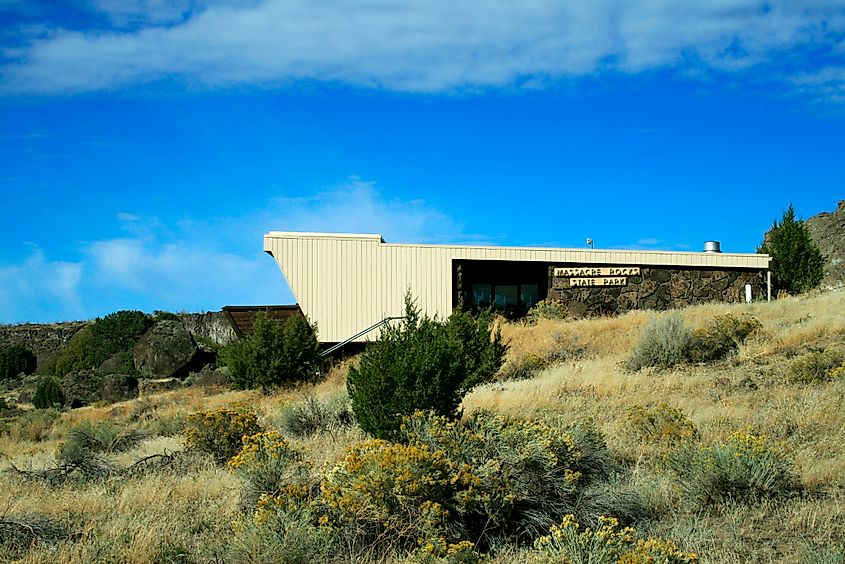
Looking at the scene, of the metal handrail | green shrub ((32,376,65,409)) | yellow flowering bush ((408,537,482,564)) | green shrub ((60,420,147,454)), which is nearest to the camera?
yellow flowering bush ((408,537,482,564))

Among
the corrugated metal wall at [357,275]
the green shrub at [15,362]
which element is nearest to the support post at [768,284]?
the corrugated metal wall at [357,275]

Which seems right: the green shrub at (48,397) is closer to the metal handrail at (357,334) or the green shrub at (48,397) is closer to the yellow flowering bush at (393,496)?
the metal handrail at (357,334)

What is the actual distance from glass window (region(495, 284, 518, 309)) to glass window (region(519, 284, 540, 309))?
0.29 meters

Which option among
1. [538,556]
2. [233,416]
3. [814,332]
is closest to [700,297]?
[814,332]

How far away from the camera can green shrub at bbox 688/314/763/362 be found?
1605 centimetres

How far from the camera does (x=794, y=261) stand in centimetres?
3102

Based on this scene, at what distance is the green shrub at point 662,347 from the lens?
15.7m

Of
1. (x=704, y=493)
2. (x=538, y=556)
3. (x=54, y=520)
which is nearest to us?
(x=538, y=556)

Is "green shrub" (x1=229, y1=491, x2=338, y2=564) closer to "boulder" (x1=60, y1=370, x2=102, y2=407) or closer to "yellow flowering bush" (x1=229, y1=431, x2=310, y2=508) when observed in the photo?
"yellow flowering bush" (x1=229, y1=431, x2=310, y2=508)

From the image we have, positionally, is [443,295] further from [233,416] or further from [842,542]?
[842,542]

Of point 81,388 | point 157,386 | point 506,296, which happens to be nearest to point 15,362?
point 81,388

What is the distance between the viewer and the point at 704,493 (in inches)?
288

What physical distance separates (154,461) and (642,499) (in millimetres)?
5876

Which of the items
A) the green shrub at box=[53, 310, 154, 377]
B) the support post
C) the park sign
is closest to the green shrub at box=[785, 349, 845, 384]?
the park sign
